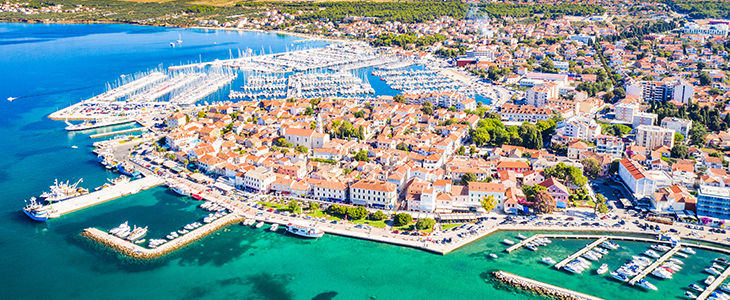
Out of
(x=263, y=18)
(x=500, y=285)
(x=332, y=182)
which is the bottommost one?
(x=500, y=285)

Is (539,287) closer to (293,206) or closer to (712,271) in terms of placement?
(712,271)

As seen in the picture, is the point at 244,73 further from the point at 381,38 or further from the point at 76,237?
the point at 76,237

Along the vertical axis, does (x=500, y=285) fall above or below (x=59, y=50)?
below

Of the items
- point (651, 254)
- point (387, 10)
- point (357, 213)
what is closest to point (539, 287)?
point (651, 254)

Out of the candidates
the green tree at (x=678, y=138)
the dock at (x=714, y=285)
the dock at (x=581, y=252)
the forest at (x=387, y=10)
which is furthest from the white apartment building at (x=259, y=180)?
the forest at (x=387, y=10)

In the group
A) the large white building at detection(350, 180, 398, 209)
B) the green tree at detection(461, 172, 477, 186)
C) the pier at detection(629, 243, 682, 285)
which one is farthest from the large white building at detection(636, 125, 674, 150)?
the large white building at detection(350, 180, 398, 209)

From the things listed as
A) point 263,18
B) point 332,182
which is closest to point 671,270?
point 332,182
